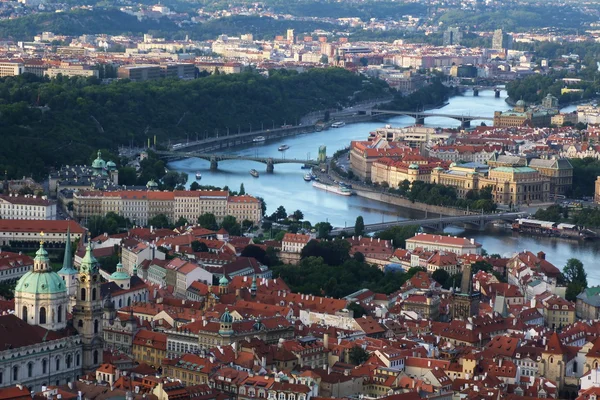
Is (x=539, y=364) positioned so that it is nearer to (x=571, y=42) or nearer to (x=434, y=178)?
(x=434, y=178)

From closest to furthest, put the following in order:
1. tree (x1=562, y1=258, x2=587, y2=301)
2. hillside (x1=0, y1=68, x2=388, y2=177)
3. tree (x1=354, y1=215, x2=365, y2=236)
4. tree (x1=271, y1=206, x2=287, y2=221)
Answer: tree (x1=562, y1=258, x2=587, y2=301) < tree (x1=354, y1=215, x2=365, y2=236) < tree (x1=271, y1=206, x2=287, y2=221) < hillside (x1=0, y1=68, x2=388, y2=177)

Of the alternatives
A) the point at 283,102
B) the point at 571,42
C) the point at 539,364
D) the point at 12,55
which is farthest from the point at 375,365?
the point at 571,42

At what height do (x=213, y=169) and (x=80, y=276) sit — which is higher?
(x=80, y=276)

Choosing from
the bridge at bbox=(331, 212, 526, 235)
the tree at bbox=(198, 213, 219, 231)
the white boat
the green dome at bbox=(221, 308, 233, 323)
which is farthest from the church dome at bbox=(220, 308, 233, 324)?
the white boat

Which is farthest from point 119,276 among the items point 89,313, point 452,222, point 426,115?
point 426,115

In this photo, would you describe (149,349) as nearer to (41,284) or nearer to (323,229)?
(41,284)

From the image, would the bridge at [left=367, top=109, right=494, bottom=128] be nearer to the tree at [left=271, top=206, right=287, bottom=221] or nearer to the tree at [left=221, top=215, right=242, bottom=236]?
the tree at [left=271, top=206, right=287, bottom=221]
